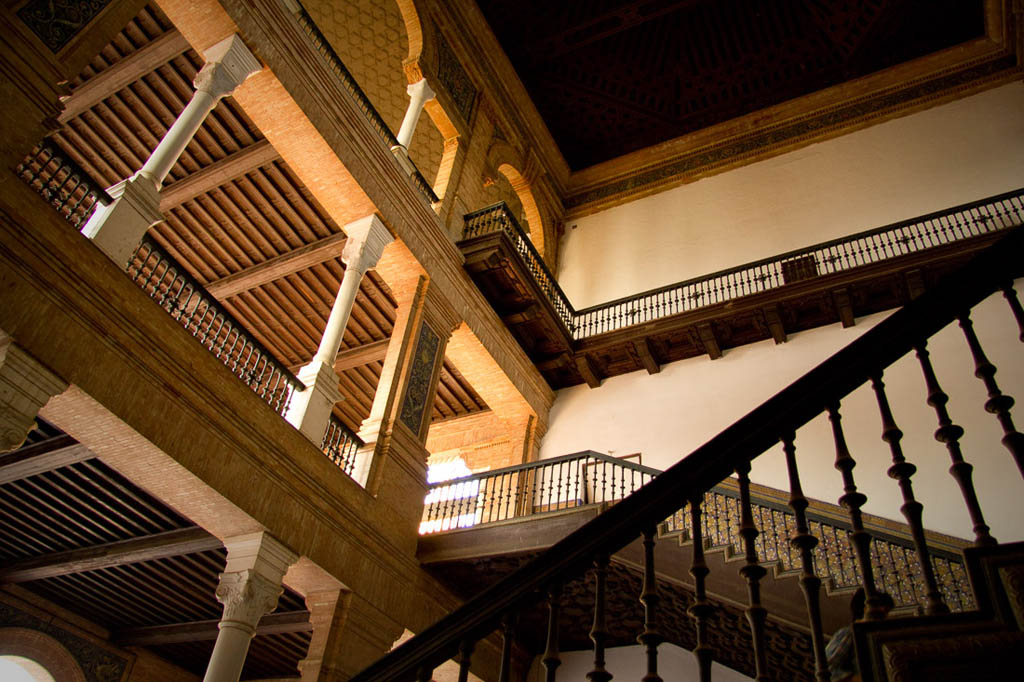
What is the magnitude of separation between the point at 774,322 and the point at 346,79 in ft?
23.6

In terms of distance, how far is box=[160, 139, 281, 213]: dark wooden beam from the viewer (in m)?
10.2

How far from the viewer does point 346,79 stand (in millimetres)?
10320

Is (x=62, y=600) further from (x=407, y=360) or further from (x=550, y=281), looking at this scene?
(x=550, y=281)

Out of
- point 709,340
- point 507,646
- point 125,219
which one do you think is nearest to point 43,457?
point 125,219

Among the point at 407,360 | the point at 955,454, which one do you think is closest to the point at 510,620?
the point at 955,454

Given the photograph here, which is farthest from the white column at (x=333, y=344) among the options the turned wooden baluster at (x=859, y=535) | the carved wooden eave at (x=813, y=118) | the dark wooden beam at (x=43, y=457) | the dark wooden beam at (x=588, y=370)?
the carved wooden eave at (x=813, y=118)

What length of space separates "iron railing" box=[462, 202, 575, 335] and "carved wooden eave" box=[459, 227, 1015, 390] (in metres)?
0.31

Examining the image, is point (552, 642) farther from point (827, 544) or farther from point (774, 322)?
point (774, 322)

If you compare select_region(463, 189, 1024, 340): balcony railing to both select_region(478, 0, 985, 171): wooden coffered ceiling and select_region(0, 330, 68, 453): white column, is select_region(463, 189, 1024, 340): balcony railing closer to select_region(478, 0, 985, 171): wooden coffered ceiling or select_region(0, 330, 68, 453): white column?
select_region(478, 0, 985, 171): wooden coffered ceiling

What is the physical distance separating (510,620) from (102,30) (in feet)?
22.6

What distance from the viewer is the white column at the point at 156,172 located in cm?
688

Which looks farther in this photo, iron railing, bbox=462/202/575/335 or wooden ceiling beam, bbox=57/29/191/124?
iron railing, bbox=462/202/575/335

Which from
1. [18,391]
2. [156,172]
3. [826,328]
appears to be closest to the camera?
[18,391]

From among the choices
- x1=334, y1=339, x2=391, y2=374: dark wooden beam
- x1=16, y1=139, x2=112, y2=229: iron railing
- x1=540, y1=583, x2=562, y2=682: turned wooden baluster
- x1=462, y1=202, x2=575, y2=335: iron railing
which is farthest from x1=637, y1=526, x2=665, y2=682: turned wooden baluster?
x1=334, y1=339, x2=391, y2=374: dark wooden beam
